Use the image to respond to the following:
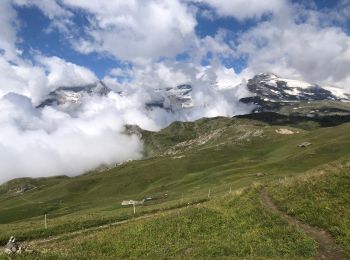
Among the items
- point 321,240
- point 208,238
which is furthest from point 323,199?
point 208,238

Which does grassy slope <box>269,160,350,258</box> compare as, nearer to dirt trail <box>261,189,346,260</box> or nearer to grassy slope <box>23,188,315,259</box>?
dirt trail <box>261,189,346,260</box>

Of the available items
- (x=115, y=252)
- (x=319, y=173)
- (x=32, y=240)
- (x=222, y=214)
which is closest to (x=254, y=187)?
(x=319, y=173)

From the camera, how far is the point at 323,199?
47375 mm

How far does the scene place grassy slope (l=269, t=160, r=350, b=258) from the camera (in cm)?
4173

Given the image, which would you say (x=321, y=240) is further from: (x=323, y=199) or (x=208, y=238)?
(x=208, y=238)

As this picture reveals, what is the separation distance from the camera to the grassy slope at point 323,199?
41731mm

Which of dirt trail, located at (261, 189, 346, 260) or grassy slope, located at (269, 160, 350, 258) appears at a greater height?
grassy slope, located at (269, 160, 350, 258)

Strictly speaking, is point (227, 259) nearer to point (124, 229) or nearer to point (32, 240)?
point (124, 229)

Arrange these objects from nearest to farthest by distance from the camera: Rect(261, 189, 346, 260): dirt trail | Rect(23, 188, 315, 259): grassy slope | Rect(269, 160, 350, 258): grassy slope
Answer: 1. Rect(261, 189, 346, 260): dirt trail
2. Rect(23, 188, 315, 259): grassy slope
3. Rect(269, 160, 350, 258): grassy slope

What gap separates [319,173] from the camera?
55250mm

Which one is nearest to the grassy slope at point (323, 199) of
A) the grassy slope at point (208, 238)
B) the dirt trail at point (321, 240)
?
the dirt trail at point (321, 240)

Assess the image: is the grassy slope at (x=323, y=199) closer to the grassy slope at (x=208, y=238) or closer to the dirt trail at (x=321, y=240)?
the dirt trail at (x=321, y=240)

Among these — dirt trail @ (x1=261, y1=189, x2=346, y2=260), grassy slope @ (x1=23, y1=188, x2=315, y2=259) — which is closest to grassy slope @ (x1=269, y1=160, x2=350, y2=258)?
dirt trail @ (x1=261, y1=189, x2=346, y2=260)

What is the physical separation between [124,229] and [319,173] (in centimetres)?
2450
